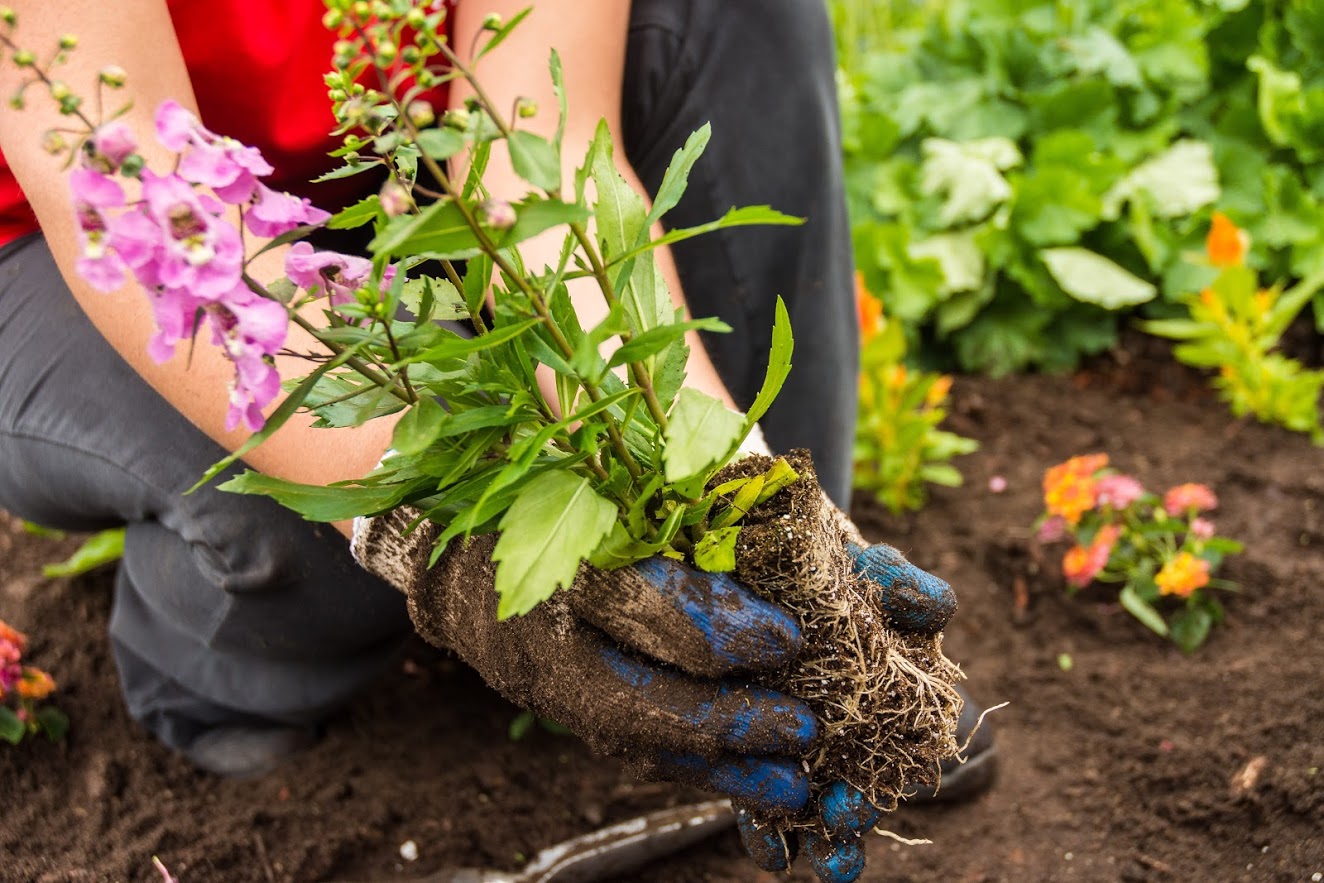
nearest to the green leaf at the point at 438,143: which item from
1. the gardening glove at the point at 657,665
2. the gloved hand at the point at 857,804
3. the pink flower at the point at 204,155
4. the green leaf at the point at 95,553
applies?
the pink flower at the point at 204,155

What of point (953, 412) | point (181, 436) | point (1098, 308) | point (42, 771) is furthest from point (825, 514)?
point (1098, 308)

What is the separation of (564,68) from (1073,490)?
1228 mm

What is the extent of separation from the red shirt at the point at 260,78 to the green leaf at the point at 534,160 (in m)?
0.96

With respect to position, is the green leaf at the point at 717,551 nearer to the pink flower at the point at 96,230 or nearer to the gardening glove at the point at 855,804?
the gardening glove at the point at 855,804

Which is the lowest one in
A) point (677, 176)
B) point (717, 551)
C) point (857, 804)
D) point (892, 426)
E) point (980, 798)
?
point (980, 798)

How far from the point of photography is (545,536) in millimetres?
1005

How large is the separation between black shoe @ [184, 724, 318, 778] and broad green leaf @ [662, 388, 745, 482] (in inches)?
53.9

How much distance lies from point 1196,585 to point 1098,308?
1137mm

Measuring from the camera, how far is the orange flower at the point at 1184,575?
81.0 inches

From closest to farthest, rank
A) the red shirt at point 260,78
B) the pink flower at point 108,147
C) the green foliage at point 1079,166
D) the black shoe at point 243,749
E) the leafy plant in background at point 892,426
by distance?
1. the pink flower at point 108,147
2. the red shirt at point 260,78
3. the black shoe at point 243,749
4. the leafy plant in background at point 892,426
5. the green foliage at point 1079,166

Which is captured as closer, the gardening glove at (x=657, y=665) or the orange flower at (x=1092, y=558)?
the gardening glove at (x=657, y=665)

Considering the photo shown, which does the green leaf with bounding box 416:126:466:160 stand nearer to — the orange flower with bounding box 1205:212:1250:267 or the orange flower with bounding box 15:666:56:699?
the orange flower with bounding box 15:666:56:699

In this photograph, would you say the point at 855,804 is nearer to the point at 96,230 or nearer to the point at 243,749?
the point at 96,230

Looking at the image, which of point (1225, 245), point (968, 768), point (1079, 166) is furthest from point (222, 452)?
point (1079, 166)
